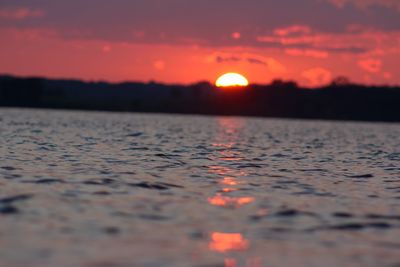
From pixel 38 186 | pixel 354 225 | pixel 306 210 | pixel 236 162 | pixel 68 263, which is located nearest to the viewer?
pixel 68 263

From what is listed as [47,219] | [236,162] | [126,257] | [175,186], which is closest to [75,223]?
[47,219]

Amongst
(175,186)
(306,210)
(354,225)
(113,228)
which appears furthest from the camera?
(175,186)

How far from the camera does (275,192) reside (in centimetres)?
→ 2342

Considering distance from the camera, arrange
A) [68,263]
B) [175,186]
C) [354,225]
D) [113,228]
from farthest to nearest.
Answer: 1. [175,186]
2. [354,225]
3. [113,228]
4. [68,263]

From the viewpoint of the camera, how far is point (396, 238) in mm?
16125

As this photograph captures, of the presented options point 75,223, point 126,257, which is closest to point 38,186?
point 75,223

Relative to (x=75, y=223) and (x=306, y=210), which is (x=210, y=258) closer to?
(x=75, y=223)

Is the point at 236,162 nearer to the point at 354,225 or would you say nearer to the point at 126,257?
the point at 354,225

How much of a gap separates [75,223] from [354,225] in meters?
7.25

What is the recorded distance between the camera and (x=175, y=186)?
948 inches

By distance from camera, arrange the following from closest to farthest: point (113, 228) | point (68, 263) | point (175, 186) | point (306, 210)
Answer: point (68, 263), point (113, 228), point (306, 210), point (175, 186)

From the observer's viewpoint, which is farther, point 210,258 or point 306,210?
point 306,210

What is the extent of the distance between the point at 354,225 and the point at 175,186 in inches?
322

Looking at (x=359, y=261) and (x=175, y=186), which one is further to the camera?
(x=175, y=186)
